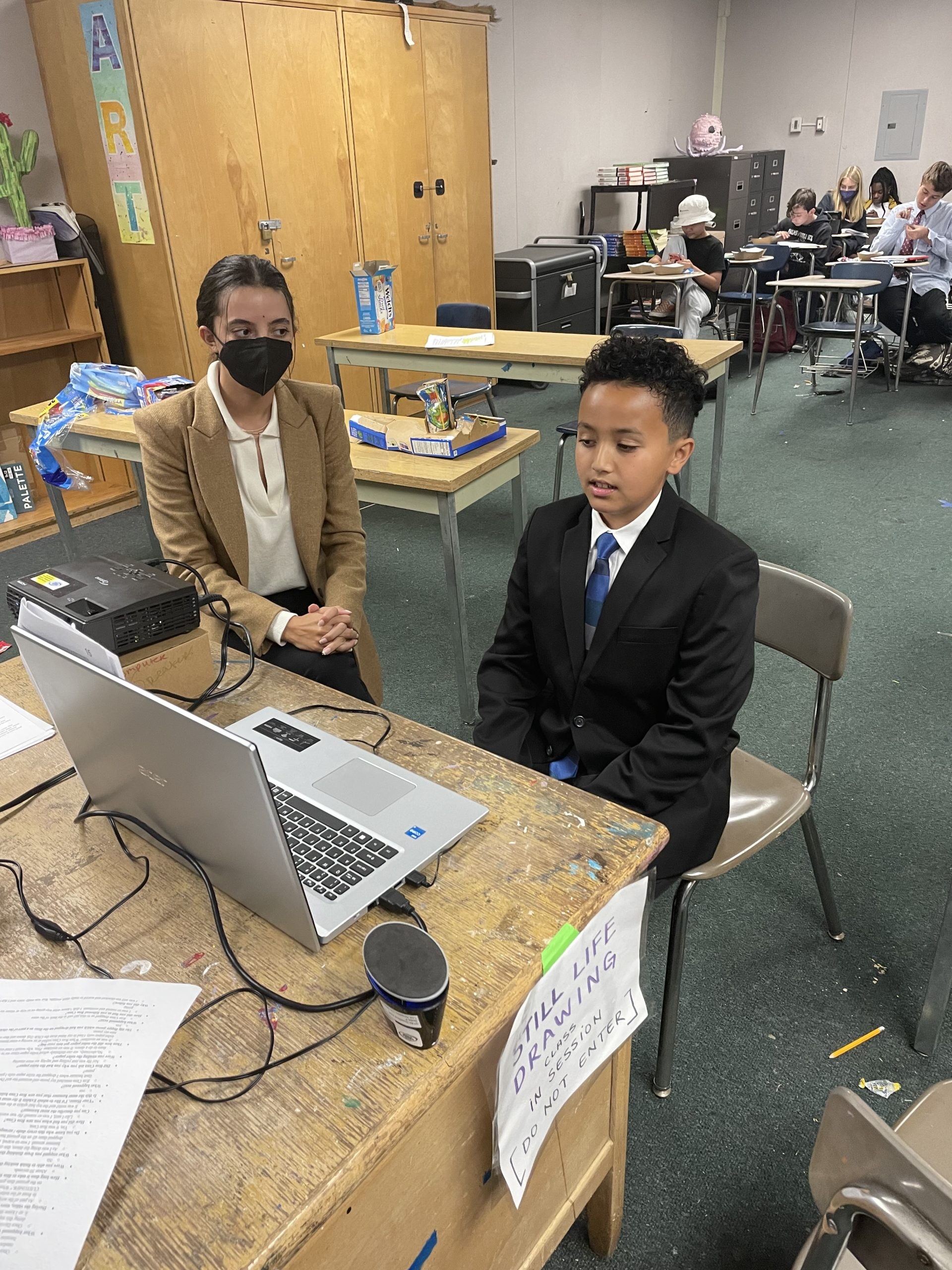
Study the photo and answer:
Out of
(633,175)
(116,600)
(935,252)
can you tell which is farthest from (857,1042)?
(633,175)

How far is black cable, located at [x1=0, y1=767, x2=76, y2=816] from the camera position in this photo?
103 centimetres

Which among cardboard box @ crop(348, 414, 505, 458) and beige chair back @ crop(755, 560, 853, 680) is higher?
cardboard box @ crop(348, 414, 505, 458)

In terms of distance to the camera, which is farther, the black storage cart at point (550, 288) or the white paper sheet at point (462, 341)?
the black storage cart at point (550, 288)

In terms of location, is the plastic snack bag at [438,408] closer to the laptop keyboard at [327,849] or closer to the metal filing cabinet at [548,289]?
the laptop keyboard at [327,849]

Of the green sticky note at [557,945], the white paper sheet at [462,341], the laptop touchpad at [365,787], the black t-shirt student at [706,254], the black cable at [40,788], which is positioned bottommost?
the green sticky note at [557,945]

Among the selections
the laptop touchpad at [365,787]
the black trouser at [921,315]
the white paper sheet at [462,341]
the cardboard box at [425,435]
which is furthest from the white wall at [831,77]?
the laptop touchpad at [365,787]

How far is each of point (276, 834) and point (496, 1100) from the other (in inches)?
13.0

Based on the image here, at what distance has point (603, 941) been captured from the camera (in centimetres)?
87

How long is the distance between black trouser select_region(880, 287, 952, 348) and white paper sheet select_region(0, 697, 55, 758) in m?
5.67

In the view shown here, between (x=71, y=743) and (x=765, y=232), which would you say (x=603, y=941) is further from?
(x=765, y=232)

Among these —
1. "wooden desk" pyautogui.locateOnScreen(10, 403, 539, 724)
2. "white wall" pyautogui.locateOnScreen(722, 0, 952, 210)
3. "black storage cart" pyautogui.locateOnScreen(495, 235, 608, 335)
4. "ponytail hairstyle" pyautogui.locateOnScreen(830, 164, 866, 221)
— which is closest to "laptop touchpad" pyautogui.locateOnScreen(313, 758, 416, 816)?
"wooden desk" pyautogui.locateOnScreen(10, 403, 539, 724)

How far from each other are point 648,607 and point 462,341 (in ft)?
7.99

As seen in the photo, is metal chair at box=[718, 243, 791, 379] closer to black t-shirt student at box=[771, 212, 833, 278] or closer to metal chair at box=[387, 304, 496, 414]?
black t-shirt student at box=[771, 212, 833, 278]

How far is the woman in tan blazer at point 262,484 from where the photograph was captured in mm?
1643
